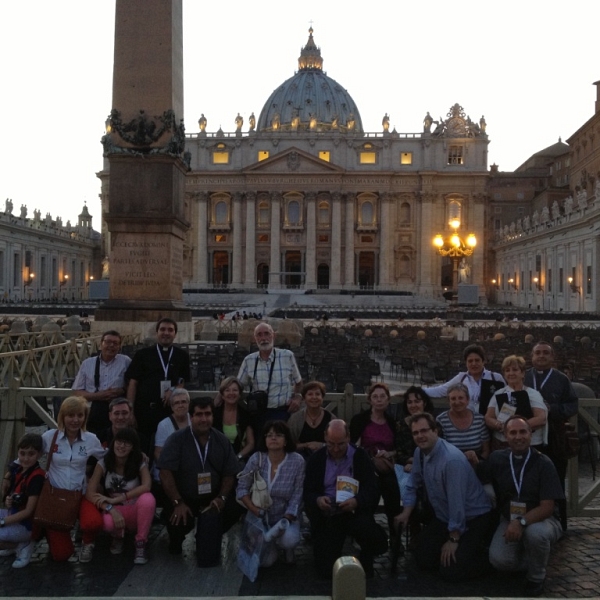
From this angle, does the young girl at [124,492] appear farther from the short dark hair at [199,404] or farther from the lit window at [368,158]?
the lit window at [368,158]

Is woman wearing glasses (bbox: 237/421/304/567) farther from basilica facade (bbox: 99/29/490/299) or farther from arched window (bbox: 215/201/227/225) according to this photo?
arched window (bbox: 215/201/227/225)

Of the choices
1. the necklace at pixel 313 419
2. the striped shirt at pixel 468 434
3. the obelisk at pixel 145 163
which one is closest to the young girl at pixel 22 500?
the necklace at pixel 313 419

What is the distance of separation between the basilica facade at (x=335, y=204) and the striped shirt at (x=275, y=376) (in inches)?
2987

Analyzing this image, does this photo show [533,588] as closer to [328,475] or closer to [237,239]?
[328,475]

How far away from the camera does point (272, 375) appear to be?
7266 mm

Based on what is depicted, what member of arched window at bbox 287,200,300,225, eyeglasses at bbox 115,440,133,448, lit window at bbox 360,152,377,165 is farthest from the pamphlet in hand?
lit window at bbox 360,152,377,165

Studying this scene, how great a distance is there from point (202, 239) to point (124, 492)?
81.9 meters

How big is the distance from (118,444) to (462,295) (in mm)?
32602

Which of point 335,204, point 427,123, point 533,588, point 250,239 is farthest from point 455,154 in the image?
point 533,588

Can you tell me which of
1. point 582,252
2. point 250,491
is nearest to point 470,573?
point 250,491

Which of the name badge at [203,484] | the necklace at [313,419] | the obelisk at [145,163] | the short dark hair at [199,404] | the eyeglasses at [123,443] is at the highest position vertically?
the obelisk at [145,163]

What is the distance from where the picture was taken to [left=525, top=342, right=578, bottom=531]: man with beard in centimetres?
664

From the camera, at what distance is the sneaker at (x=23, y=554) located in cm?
566

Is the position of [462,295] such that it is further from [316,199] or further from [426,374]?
[316,199]
